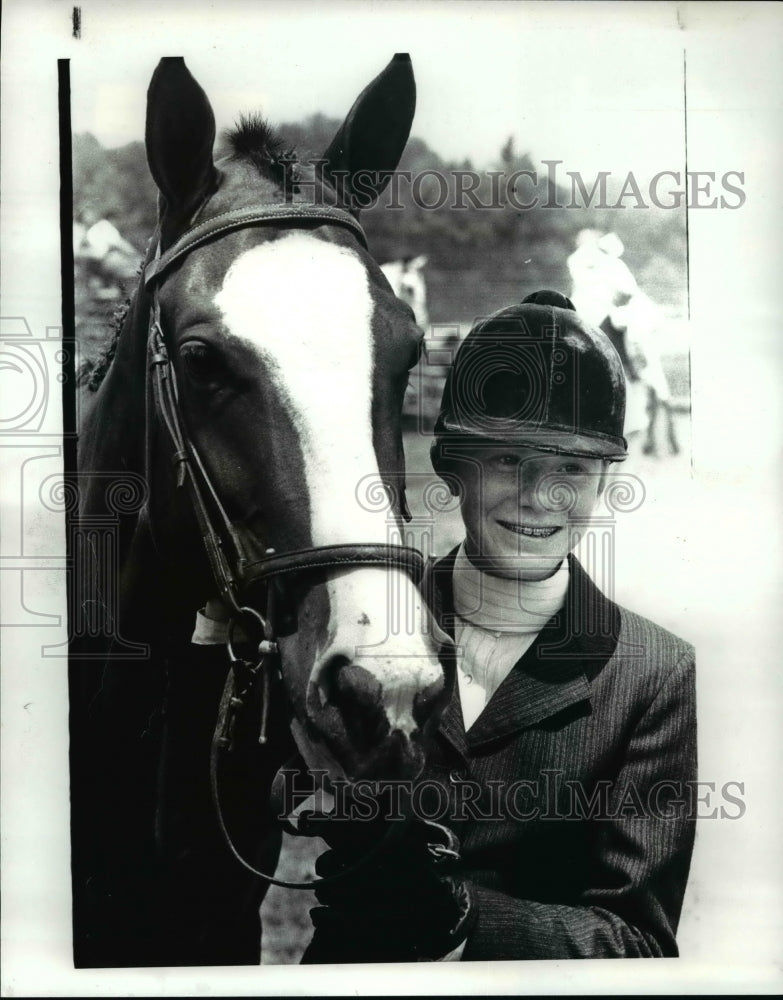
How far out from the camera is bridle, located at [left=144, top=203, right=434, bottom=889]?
2115mm

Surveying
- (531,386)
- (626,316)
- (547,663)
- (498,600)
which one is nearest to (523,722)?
(547,663)

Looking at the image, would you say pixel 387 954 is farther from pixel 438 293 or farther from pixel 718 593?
pixel 438 293

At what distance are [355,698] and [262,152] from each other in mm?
1279

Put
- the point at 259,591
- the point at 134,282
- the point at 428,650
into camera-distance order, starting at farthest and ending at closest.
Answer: the point at 134,282 → the point at 259,591 → the point at 428,650

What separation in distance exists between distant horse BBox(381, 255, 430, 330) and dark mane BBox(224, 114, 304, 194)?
0.33 m

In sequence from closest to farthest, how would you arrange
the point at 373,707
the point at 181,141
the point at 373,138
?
1. the point at 373,707
2. the point at 181,141
3. the point at 373,138

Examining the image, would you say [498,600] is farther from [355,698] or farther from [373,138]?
[373,138]

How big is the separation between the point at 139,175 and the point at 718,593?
1.80m

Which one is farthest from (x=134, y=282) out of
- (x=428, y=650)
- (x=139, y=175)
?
(x=428, y=650)

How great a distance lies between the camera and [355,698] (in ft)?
6.79

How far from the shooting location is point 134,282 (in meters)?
2.59

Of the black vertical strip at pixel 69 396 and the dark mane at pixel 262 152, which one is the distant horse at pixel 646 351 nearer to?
the dark mane at pixel 262 152

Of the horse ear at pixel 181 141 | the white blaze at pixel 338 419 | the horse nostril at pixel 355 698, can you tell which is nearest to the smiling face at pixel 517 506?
the white blaze at pixel 338 419

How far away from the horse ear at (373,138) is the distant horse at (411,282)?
17 centimetres
